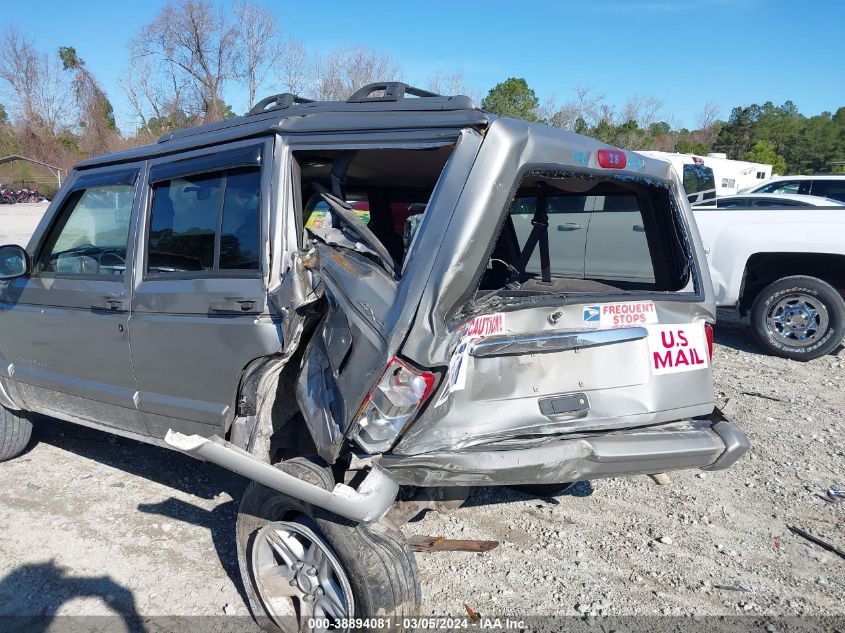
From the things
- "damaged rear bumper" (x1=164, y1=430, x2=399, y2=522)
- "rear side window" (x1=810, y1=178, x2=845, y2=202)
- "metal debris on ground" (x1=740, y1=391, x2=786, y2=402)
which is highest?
"rear side window" (x1=810, y1=178, x2=845, y2=202)

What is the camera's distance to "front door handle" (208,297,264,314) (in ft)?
8.57

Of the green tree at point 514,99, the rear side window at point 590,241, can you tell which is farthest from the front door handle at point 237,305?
the green tree at point 514,99

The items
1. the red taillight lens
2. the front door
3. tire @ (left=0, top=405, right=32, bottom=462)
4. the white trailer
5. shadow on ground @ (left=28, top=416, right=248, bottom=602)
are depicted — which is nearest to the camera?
the red taillight lens

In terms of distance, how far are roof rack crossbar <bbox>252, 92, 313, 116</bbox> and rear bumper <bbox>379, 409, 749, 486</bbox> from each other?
1.75 metres

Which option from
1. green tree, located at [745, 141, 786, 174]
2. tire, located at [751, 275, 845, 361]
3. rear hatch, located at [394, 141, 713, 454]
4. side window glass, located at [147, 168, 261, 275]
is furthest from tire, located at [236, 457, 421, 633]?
green tree, located at [745, 141, 786, 174]

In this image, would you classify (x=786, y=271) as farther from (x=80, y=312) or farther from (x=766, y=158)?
(x=766, y=158)

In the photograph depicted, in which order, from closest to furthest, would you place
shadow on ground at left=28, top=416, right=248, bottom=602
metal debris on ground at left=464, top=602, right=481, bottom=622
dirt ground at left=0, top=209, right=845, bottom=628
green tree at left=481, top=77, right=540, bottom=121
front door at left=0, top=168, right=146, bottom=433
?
1. metal debris on ground at left=464, top=602, right=481, bottom=622
2. dirt ground at left=0, top=209, right=845, bottom=628
3. front door at left=0, top=168, right=146, bottom=433
4. shadow on ground at left=28, top=416, right=248, bottom=602
5. green tree at left=481, top=77, right=540, bottom=121

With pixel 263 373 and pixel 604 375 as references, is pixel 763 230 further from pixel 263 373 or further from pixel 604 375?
pixel 263 373

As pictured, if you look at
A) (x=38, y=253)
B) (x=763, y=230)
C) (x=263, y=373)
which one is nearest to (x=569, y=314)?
(x=263, y=373)

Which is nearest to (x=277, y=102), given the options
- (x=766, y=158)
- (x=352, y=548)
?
(x=352, y=548)

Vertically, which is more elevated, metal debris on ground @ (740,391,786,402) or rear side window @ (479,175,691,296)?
rear side window @ (479,175,691,296)

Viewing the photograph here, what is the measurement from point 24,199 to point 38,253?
33.0 meters

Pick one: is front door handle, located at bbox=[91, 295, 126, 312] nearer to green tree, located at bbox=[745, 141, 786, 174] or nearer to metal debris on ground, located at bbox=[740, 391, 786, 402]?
metal debris on ground, located at bbox=[740, 391, 786, 402]

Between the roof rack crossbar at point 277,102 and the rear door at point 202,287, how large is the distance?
300 millimetres
